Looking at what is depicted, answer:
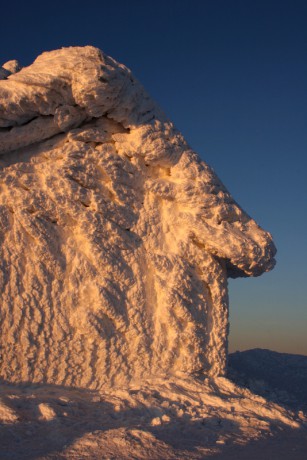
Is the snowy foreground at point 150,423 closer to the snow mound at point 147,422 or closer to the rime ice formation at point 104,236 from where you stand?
the snow mound at point 147,422

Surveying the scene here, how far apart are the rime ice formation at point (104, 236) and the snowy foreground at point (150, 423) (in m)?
0.41

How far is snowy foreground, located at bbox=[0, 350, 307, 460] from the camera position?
4605 millimetres

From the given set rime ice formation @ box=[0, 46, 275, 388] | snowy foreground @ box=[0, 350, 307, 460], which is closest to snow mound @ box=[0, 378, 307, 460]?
snowy foreground @ box=[0, 350, 307, 460]

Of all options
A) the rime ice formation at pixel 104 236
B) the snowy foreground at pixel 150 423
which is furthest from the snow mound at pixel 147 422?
the rime ice formation at pixel 104 236

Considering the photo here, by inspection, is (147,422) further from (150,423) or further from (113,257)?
(113,257)

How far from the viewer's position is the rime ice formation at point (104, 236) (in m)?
6.89

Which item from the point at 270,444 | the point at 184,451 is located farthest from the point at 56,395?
the point at 270,444

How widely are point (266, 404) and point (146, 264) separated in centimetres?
258

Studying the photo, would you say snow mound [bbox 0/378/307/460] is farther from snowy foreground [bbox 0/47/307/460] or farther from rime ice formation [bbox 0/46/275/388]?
rime ice formation [bbox 0/46/275/388]

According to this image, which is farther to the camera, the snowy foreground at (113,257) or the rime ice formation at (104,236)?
the rime ice formation at (104,236)

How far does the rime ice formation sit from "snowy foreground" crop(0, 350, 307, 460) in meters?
0.41

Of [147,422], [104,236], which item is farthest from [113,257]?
[147,422]

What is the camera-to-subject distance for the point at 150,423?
562cm

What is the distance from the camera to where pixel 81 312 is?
275 inches
